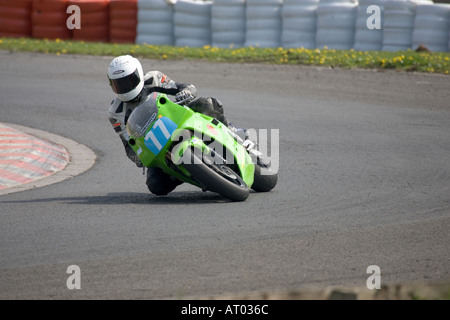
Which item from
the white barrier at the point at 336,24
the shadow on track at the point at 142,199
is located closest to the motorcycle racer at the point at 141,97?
the shadow on track at the point at 142,199

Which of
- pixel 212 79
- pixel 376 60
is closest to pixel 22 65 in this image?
pixel 212 79

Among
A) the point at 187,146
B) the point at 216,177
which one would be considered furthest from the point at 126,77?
the point at 216,177

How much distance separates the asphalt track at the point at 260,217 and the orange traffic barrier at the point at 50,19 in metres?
8.59

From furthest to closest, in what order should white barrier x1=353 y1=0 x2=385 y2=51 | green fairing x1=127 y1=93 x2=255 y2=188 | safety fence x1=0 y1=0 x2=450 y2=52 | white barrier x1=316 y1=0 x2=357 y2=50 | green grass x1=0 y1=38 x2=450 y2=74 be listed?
white barrier x1=316 y1=0 x2=357 y2=50, white barrier x1=353 y1=0 x2=385 y2=51, safety fence x1=0 y1=0 x2=450 y2=52, green grass x1=0 y1=38 x2=450 y2=74, green fairing x1=127 y1=93 x2=255 y2=188

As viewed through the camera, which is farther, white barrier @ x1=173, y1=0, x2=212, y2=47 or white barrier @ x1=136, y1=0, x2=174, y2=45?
white barrier @ x1=136, y1=0, x2=174, y2=45

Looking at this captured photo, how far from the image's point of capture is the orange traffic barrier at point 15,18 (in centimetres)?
2095

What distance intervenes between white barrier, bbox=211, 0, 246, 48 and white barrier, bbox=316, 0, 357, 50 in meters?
2.21

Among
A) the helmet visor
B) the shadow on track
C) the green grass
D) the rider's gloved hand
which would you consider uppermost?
the helmet visor

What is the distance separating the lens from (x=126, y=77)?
277 inches

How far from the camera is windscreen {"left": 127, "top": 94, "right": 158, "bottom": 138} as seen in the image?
6656mm

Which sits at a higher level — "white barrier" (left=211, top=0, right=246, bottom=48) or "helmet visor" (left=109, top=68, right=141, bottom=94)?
"helmet visor" (left=109, top=68, right=141, bottom=94)

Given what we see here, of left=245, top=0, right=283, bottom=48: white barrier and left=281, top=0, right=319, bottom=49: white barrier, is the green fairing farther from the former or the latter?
left=245, top=0, right=283, bottom=48: white barrier

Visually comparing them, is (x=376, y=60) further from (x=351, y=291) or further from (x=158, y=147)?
(x=351, y=291)
